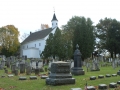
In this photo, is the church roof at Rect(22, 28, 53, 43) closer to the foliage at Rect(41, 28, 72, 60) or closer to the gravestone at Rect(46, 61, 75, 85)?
the foliage at Rect(41, 28, 72, 60)

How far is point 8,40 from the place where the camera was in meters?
72.5

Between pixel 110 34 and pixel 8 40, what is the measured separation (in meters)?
35.0

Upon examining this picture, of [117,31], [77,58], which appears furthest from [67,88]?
[117,31]

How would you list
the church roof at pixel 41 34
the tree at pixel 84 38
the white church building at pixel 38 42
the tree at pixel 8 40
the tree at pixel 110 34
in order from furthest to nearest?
the church roof at pixel 41 34, the white church building at pixel 38 42, the tree at pixel 8 40, the tree at pixel 110 34, the tree at pixel 84 38

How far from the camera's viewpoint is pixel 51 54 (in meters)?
46.2

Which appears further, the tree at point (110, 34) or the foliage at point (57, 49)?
the tree at point (110, 34)

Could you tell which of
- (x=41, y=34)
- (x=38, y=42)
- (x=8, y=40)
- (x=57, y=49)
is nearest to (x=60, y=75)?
(x=57, y=49)

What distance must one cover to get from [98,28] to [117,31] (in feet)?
30.4

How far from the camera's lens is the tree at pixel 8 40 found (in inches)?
2820

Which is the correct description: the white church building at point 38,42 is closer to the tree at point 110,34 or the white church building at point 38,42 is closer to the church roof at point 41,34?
the church roof at point 41,34

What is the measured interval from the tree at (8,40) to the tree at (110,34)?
2883cm

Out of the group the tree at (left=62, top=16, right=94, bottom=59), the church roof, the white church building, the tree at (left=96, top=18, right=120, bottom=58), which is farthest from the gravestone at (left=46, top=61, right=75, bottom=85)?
the church roof

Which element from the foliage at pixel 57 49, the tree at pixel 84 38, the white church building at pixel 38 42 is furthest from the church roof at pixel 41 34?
the foliage at pixel 57 49

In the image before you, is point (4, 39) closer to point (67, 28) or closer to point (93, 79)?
point (67, 28)
